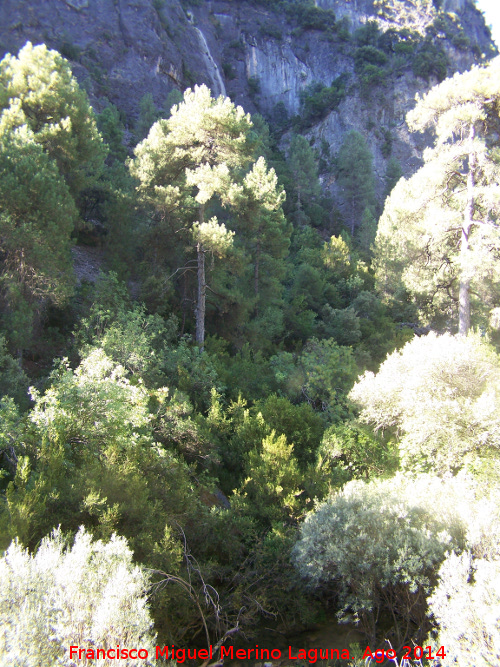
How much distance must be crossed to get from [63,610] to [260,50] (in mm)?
66473

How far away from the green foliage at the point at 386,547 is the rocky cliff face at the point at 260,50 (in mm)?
37468

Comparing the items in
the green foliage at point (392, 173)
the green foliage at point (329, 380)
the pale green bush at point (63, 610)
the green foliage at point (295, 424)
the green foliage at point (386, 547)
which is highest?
the green foliage at point (392, 173)

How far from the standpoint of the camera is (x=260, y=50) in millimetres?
57438

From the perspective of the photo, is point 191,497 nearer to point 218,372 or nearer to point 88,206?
point 218,372

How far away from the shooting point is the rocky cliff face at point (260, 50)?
3928 centimetres

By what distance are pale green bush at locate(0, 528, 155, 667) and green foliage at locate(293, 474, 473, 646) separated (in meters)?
3.44

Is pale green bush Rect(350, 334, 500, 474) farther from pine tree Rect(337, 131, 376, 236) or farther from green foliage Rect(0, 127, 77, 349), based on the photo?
pine tree Rect(337, 131, 376, 236)

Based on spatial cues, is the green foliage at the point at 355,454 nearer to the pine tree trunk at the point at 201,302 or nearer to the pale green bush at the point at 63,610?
the pine tree trunk at the point at 201,302

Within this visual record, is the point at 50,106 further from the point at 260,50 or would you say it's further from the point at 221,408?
the point at 260,50

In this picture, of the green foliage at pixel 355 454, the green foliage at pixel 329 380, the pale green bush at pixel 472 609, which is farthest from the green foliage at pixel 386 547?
the green foliage at pixel 329 380

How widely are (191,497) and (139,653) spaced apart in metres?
3.81

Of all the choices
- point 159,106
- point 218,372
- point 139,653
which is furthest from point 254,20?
point 139,653

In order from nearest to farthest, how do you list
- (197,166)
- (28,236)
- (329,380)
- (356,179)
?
(28,236)
(329,380)
(197,166)
(356,179)

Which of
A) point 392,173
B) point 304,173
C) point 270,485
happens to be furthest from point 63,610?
point 392,173
